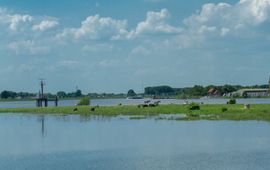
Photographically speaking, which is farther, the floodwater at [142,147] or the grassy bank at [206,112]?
the grassy bank at [206,112]

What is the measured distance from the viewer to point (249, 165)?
32562 millimetres

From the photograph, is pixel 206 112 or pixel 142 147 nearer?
pixel 142 147

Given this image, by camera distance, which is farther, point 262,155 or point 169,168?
point 262,155

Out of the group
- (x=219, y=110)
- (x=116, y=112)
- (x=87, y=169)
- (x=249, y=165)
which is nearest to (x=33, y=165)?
(x=87, y=169)

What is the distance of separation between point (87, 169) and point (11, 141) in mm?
21529

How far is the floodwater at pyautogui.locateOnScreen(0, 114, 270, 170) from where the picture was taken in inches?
1351

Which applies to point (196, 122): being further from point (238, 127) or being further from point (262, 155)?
point (262, 155)

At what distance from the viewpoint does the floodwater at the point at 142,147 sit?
3431 cm

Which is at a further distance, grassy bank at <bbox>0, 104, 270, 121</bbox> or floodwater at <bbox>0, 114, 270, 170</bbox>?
grassy bank at <bbox>0, 104, 270, 121</bbox>

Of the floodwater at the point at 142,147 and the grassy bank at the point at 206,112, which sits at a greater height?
the grassy bank at the point at 206,112

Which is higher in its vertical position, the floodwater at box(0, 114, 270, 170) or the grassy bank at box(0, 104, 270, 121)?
the grassy bank at box(0, 104, 270, 121)

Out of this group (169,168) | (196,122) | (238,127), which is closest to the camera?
(169,168)

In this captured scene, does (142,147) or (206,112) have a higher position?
(206,112)

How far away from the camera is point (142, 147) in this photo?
42906 millimetres
